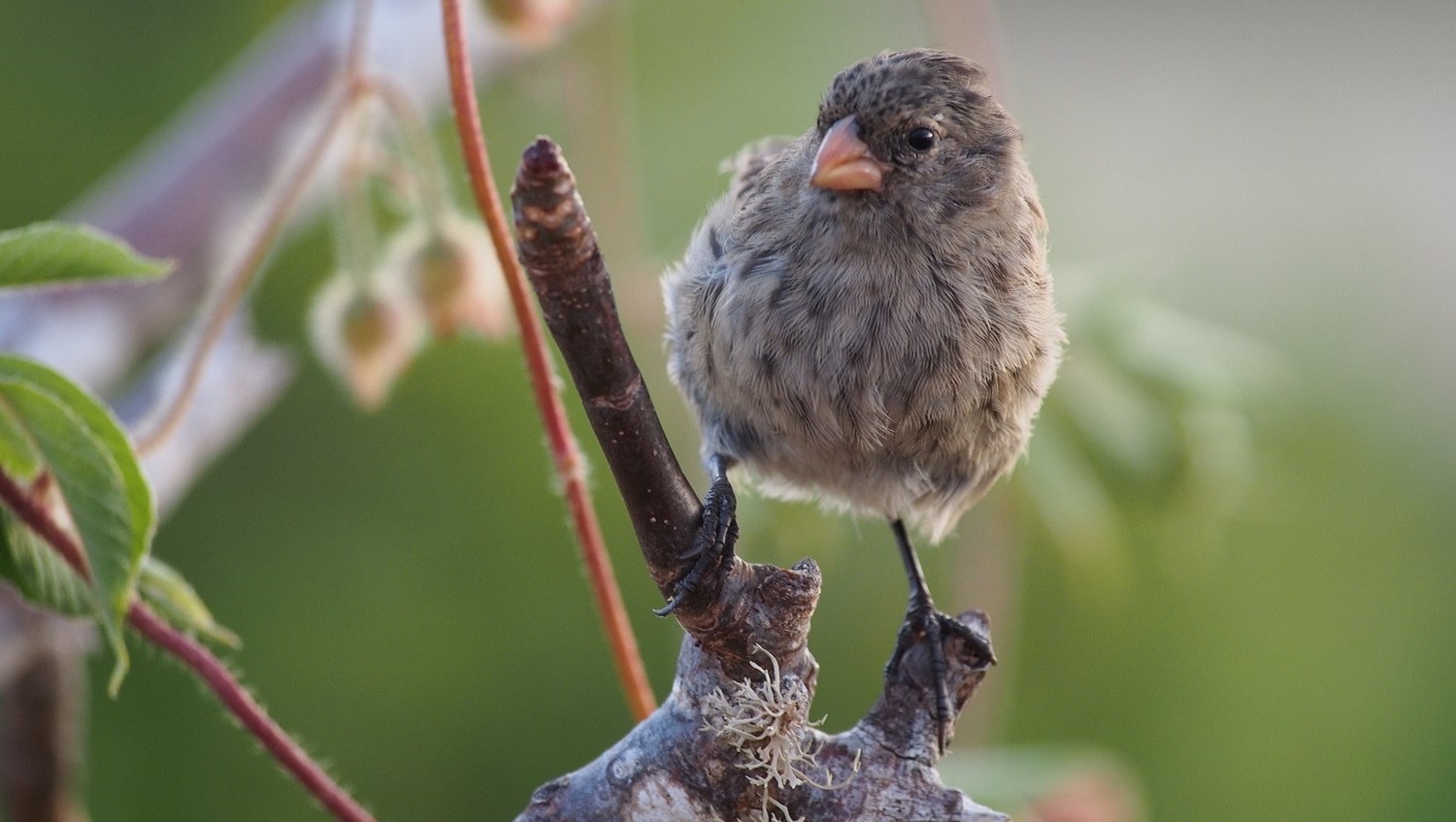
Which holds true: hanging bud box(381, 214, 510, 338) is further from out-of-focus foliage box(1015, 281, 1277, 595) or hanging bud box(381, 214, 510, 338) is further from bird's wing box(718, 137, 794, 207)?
out-of-focus foliage box(1015, 281, 1277, 595)

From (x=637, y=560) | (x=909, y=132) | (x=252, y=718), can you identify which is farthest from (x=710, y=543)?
(x=637, y=560)

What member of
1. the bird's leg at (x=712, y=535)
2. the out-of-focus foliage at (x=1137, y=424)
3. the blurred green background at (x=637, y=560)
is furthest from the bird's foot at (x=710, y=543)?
the blurred green background at (x=637, y=560)

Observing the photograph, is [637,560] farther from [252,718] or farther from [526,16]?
[252,718]

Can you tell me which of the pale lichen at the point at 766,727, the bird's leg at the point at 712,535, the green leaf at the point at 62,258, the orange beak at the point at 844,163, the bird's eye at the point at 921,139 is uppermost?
the bird's eye at the point at 921,139

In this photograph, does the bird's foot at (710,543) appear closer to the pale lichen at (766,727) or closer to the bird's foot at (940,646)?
the pale lichen at (766,727)

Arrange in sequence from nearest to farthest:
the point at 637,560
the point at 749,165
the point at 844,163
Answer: the point at 844,163 → the point at 749,165 → the point at 637,560
